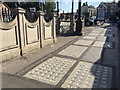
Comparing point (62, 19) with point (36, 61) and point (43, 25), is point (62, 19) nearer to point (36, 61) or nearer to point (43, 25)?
point (43, 25)

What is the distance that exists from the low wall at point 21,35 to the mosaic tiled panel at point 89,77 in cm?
373

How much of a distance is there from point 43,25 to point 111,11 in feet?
282

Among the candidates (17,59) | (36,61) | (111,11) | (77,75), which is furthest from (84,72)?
(111,11)

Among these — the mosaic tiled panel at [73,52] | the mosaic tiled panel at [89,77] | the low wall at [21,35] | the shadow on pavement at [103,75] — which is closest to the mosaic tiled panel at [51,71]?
the mosaic tiled panel at [89,77]

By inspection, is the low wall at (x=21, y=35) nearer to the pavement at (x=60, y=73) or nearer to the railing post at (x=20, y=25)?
the railing post at (x=20, y=25)

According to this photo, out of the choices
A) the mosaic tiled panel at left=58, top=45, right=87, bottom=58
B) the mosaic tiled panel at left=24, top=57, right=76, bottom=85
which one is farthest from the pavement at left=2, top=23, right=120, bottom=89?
Answer: the mosaic tiled panel at left=58, top=45, right=87, bottom=58

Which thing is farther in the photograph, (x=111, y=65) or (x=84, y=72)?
(x=111, y=65)

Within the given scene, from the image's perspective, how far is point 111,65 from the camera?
5.77 meters

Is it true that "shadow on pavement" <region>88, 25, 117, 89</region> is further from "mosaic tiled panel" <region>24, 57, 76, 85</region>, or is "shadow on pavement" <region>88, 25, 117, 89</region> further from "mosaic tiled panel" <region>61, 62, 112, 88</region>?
"mosaic tiled panel" <region>24, 57, 76, 85</region>

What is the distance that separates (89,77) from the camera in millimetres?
4594

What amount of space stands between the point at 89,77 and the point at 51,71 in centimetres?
172

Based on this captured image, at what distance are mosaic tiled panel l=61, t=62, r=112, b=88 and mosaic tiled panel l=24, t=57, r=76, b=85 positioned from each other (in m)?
0.45

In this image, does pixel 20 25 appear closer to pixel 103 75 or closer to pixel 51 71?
pixel 51 71

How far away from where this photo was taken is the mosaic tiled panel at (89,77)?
160 inches
